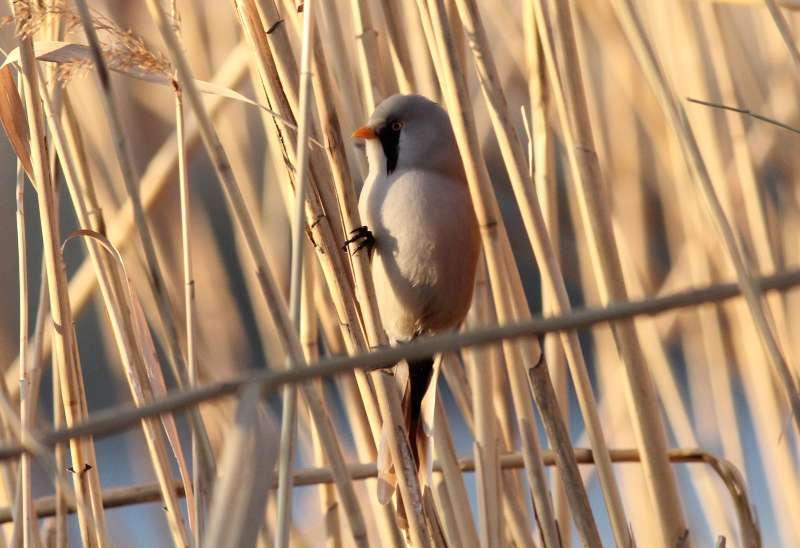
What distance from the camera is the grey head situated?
55.1 inches

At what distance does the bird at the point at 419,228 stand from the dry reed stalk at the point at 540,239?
0.66ft

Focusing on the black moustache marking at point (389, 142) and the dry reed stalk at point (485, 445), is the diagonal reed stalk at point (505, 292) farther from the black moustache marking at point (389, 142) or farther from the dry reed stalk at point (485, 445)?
the black moustache marking at point (389, 142)

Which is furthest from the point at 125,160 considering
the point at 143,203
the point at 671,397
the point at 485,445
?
the point at 671,397

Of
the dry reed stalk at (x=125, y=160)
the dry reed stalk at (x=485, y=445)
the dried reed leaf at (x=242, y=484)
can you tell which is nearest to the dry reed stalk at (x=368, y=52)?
the dry reed stalk at (x=485, y=445)

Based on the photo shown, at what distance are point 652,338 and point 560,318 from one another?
1.54 metres

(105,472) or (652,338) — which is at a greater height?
(105,472)

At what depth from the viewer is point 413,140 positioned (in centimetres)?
148

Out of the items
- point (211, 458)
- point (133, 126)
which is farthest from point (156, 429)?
point (133, 126)

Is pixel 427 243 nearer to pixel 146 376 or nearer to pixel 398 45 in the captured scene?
pixel 398 45

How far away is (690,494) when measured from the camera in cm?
237

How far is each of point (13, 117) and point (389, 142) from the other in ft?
1.59

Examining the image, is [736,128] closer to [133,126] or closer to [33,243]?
[133,126]

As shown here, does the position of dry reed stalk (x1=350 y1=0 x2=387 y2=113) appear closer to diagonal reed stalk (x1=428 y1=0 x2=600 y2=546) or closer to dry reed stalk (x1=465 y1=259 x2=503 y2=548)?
diagonal reed stalk (x1=428 y1=0 x2=600 y2=546)

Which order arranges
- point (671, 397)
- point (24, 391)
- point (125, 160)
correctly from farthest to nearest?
point (671, 397)
point (24, 391)
point (125, 160)
